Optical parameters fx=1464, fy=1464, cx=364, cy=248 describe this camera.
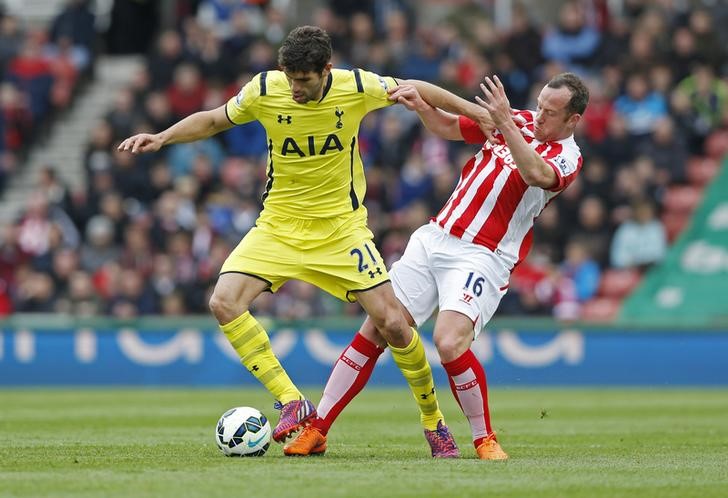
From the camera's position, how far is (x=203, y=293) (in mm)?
20719

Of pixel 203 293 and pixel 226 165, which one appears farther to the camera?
pixel 226 165

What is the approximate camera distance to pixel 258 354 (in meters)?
9.62

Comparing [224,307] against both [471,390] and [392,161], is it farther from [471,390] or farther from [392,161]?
[392,161]

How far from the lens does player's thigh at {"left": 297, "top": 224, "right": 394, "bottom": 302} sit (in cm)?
962

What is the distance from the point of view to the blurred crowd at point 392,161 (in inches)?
805

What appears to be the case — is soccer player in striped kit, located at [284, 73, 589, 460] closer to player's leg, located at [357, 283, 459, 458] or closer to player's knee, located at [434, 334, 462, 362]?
player's knee, located at [434, 334, 462, 362]

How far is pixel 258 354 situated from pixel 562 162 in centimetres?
235

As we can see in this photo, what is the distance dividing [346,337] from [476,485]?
37.3 ft

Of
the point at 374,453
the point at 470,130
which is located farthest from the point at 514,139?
the point at 374,453

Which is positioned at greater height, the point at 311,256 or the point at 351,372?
the point at 311,256

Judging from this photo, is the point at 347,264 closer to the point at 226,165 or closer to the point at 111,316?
the point at 111,316

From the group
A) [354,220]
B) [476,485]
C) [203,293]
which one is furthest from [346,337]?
[476,485]

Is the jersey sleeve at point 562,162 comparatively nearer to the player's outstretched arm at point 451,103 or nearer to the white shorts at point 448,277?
the player's outstretched arm at point 451,103

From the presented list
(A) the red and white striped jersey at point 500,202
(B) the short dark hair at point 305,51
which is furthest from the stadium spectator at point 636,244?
(B) the short dark hair at point 305,51
